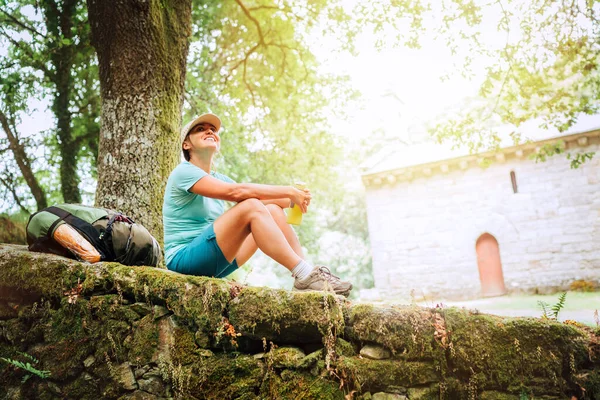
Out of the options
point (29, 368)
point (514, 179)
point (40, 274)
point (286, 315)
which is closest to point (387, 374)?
point (286, 315)

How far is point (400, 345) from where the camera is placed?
7.54 ft

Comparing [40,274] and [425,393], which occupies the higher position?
[40,274]

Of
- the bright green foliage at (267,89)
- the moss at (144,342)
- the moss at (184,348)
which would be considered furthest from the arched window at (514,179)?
the moss at (144,342)

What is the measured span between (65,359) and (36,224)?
0.94m

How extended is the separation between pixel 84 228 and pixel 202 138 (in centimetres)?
106

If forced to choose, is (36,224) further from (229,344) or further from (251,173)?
(251,173)

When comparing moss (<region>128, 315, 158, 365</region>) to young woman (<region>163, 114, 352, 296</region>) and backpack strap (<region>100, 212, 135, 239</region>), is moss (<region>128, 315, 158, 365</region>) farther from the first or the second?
backpack strap (<region>100, 212, 135, 239</region>)

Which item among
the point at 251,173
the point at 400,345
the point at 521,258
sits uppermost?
the point at 251,173

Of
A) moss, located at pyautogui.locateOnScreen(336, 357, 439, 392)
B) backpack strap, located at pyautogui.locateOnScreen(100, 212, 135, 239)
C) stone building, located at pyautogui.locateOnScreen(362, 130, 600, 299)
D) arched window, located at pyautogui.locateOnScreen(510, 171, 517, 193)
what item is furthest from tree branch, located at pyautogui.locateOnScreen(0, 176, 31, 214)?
arched window, located at pyautogui.locateOnScreen(510, 171, 517, 193)

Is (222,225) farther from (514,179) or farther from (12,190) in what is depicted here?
(514,179)

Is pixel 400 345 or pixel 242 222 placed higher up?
pixel 242 222

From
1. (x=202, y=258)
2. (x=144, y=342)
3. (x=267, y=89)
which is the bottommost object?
(x=144, y=342)

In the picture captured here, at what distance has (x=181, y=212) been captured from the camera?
122 inches

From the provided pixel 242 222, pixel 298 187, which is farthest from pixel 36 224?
pixel 298 187
